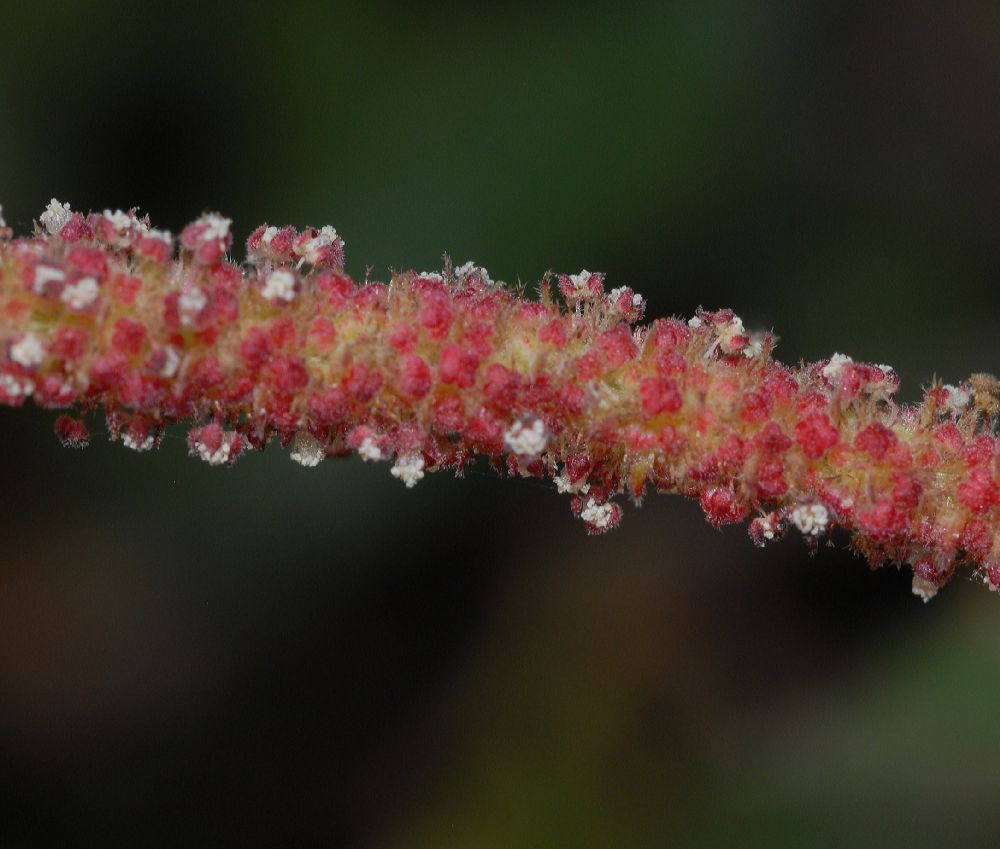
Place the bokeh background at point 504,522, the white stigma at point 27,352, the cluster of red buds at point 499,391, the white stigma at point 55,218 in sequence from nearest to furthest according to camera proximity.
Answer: the white stigma at point 27,352, the cluster of red buds at point 499,391, the white stigma at point 55,218, the bokeh background at point 504,522

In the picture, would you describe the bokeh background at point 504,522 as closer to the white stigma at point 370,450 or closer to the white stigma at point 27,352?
the white stigma at point 370,450

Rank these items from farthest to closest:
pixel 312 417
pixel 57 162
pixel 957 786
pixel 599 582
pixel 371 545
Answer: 1. pixel 599 582
2. pixel 371 545
3. pixel 57 162
4. pixel 957 786
5. pixel 312 417

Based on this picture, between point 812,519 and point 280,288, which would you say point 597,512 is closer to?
point 812,519

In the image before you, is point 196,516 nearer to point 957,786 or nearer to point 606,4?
point 606,4

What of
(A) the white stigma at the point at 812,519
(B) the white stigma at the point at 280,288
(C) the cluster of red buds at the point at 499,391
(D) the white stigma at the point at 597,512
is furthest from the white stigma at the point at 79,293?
(A) the white stigma at the point at 812,519

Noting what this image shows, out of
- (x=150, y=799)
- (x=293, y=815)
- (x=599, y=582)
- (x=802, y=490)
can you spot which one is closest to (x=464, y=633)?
(x=599, y=582)

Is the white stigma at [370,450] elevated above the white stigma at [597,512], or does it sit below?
above

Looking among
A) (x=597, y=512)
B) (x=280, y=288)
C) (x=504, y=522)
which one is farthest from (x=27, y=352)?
(x=504, y=522)
